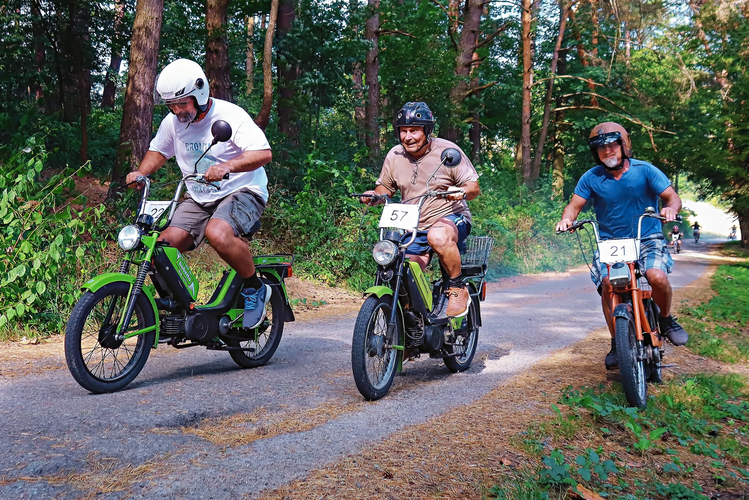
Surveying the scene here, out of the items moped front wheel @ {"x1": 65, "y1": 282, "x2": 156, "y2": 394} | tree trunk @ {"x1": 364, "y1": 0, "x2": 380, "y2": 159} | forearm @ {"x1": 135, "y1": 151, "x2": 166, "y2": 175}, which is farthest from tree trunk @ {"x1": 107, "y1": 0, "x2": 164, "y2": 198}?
tree trunk @ {"x1": 364, "y1": 0, "x2": 380, "y2": 159}

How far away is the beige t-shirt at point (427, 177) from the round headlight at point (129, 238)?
2.08 m

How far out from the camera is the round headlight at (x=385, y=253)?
15.4ft

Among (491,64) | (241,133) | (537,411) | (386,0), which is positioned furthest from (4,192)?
(491,64)

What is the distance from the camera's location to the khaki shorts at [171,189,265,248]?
4.89m

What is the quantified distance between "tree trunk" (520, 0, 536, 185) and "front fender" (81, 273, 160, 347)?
19008 millimetres

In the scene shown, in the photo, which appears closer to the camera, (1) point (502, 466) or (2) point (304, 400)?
(1) point (502, 466)

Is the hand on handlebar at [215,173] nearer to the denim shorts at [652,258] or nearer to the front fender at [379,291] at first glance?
the front fender at [379,291]

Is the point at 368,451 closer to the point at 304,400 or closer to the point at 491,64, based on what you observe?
the point at 304,400

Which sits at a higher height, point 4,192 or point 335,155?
point 335,155

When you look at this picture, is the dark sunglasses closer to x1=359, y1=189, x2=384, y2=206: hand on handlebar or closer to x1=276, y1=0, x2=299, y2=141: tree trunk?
x1=359, y1=189, x2=384, y2=206: hand on handlebar

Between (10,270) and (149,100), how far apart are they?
180 inches

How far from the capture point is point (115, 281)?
436 cm

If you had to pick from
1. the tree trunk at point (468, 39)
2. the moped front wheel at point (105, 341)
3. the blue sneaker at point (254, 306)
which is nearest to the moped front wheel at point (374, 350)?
the blue sneaker at point (254, 306)

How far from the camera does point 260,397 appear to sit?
4.54 meters
